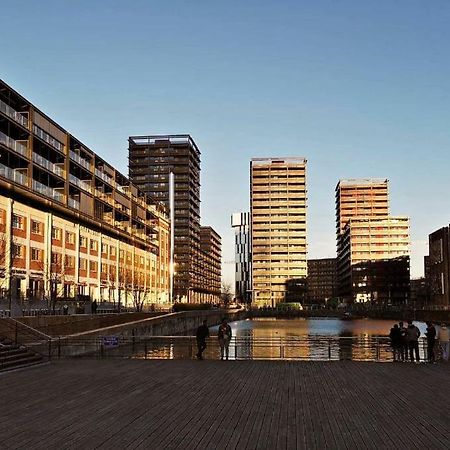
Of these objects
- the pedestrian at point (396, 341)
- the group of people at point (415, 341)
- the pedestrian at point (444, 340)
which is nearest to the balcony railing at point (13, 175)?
the pedestrian at point (396, 341)

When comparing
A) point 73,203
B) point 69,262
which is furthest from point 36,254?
point 73,203

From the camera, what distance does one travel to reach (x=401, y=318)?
150250 mm

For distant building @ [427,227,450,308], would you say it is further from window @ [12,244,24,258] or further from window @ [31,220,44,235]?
window @ [12,244,24,258]

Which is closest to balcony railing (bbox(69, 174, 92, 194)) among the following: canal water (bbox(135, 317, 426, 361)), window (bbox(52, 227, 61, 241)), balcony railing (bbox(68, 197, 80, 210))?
balcony railing (bbox(68, 197, 80, 210))

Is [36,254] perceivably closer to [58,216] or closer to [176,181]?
[58,216]

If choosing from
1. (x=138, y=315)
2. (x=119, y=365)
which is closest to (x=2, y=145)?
(x=138, y=315)

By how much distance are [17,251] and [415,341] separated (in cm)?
4697

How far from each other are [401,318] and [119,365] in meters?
133

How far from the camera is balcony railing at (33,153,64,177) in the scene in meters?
67.6

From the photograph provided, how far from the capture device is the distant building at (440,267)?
150375 millimetres

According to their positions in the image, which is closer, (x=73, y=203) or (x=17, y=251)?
(x=17, y=251)

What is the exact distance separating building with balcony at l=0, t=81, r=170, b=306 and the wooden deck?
126 feet

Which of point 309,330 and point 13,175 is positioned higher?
point 13,175

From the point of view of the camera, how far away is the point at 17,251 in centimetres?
6388
